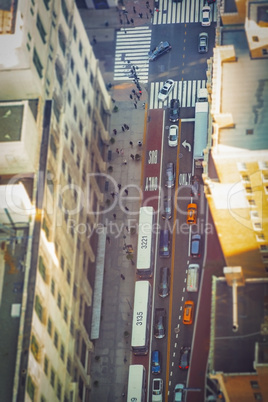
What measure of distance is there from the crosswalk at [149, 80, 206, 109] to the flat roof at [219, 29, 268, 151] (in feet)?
111

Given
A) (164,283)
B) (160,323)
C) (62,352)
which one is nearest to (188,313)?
(160,323)

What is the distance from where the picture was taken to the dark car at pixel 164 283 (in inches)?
6713

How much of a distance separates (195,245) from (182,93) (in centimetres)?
3289

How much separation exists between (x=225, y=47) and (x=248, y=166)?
20.2 metres

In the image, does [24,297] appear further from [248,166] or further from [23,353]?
[248,166]

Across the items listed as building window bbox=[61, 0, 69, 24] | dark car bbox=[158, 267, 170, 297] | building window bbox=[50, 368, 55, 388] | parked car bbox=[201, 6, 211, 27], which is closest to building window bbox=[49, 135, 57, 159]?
building window bbox=[61, 0, 69, 24]

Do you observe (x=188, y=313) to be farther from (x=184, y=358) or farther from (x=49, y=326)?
(x=49, y=326)

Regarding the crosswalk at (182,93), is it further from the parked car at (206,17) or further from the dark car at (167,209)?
the dark car at (167,209)

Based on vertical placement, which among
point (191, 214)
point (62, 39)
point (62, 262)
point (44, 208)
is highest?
point (62, 39)

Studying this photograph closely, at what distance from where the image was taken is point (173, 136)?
184m

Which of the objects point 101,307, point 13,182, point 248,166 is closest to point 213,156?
point 248,166

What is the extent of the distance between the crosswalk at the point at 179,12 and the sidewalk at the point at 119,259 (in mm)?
13610

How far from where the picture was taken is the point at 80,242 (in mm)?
171375

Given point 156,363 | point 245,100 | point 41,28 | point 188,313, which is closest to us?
point 245,100
